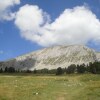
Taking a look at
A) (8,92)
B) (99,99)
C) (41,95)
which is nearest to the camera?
(99,99)

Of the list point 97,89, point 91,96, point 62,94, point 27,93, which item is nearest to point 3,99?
point 27,93

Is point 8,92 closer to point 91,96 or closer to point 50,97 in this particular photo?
point 50,97

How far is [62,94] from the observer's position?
141ft

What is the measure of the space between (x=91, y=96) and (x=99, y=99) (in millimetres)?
2144

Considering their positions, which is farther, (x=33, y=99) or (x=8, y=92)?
(x=8, y=92)

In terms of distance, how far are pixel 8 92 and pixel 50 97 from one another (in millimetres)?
8278

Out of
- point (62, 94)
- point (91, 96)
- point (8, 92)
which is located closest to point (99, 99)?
point (91, 96)

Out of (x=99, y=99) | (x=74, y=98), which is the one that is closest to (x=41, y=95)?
(x=74, y=98)

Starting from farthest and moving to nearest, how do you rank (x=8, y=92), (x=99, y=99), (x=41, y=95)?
(x=8, y=92), (x=41, y=95), (x=99, y=99)

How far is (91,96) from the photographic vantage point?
133 ft

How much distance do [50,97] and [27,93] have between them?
16.5ft

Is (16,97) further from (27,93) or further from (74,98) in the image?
(74,98)

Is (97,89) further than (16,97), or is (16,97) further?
(97,89)

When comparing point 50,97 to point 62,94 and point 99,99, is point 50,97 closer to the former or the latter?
point 62,94
